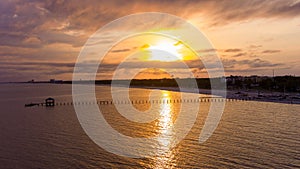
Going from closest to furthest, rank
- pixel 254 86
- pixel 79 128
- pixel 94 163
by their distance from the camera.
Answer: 1. pixel 94 163
2. pixel 79 128
3. pixel 254 86

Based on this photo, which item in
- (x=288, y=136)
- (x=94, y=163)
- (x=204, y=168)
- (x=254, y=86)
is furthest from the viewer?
(x=254, y=86)

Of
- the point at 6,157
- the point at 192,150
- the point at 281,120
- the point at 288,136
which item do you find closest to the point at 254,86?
the point at 281,120

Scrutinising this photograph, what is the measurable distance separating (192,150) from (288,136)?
1368 cm

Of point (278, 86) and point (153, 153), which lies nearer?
point (153, 153)

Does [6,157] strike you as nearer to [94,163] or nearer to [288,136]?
[94,163]

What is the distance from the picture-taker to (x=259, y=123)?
4809cm

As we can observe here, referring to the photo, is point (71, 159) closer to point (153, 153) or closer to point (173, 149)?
point (153, 153)

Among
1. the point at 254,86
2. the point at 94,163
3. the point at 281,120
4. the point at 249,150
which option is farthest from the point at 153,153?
the point at 254,86

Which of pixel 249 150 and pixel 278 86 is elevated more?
pixel 278 86

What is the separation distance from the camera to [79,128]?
45.9m

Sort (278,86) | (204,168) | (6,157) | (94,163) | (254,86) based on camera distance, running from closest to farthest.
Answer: (204,168)
(94,163)
(6,157)
(278,86)
(254,86)

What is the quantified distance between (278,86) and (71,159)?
113 meters

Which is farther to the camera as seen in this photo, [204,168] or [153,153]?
[153,153]

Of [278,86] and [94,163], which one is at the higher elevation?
[278,86]
